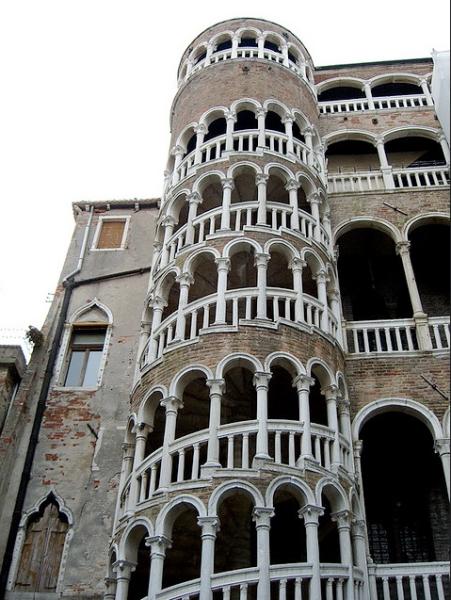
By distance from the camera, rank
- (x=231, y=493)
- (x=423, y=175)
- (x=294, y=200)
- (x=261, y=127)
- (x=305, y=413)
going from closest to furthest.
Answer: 1. (x=231, y=493)
2. (x=305, y=413)
3. (x=294, y=200)
4. (x=261, y=127)
5. (x=423, y=175)

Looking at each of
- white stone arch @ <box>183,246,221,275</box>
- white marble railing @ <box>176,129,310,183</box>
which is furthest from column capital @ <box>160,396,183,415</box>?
white marble railing @ <box>176,129,310,183</box>

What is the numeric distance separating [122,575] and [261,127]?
1138 centimetres

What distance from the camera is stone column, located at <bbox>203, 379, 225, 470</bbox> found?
447 inches

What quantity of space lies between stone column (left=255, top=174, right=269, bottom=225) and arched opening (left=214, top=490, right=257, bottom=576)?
6135mm

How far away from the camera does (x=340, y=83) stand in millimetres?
22797

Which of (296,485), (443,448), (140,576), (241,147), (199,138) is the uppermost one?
(199,138)

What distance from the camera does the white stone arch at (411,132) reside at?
2003 centimetres

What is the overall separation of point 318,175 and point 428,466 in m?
7.88

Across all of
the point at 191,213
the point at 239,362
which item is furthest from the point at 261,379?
the point at 191,213

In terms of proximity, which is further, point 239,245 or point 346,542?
point 239,245

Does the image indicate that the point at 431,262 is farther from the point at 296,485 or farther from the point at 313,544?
the point at 313,544

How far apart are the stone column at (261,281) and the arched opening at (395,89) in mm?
11364

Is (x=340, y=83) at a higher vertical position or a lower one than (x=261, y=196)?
higher

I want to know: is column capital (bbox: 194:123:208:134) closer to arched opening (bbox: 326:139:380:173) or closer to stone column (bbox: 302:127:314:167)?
stone column (bbox: 302:127:314:167)
